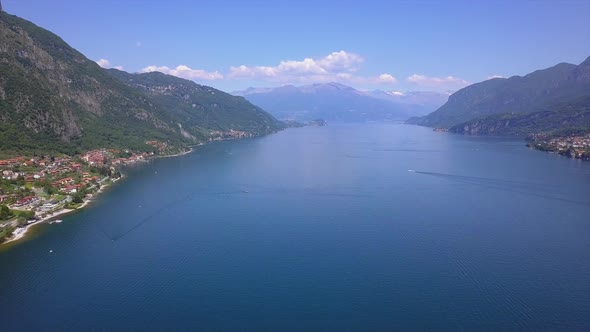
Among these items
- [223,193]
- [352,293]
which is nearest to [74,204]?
[223,193]

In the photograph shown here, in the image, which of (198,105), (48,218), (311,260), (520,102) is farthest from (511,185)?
(520,102)

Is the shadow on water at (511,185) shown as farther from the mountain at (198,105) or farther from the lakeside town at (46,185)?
the mountain at (198,105)

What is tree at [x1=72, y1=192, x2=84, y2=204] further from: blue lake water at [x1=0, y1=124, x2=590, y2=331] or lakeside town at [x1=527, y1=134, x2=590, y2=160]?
lakeside town at [x1=527, y1=134, x2=590, y2=160]

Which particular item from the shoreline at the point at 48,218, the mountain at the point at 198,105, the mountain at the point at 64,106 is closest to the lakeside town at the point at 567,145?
the mountain at the point at 64,106

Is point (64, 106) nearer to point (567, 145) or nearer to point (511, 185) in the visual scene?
point (511, 185)

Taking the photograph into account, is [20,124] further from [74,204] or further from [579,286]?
[579,286]

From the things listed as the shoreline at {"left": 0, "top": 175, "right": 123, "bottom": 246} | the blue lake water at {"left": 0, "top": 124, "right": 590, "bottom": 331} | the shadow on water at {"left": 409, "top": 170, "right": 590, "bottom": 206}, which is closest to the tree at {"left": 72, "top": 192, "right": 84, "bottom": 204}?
the shoreline at {"left": 0, "top": 175, "right": 123, "bottom": 246}
